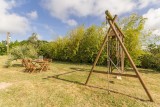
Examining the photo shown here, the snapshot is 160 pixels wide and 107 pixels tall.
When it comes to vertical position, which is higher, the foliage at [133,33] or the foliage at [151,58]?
the foliage at [133,33]

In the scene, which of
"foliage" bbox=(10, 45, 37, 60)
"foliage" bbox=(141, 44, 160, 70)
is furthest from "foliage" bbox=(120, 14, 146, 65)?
"foliage" bbox=(10, 45, 37, 60)

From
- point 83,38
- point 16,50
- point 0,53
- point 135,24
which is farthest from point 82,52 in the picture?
point 0,53

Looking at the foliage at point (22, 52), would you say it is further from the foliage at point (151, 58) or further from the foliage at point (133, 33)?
the foliage at point (151, 58)

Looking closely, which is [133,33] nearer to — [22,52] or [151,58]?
[151,58]

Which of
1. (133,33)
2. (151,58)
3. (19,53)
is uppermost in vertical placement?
(133,33)

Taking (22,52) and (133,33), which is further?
(133,33)

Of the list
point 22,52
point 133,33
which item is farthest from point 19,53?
point 133,33

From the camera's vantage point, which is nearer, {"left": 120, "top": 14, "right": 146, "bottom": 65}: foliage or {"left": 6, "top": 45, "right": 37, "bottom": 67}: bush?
{"left": 6, "top": 45, "right": 37, "bottom": 67}: bush

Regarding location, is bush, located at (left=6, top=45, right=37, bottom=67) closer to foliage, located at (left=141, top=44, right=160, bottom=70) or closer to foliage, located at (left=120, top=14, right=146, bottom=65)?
foliage, located at (left=120, top=14, right=146, bottom=65)

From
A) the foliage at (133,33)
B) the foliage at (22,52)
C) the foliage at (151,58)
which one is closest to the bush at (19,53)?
the foliage at (22,52)

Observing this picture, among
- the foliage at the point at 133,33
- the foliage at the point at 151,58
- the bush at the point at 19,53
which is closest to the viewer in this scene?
the bush at the point at 19,53

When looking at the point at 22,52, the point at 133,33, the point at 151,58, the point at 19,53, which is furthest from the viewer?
the point at 151,58

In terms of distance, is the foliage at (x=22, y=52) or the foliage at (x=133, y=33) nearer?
the foliage at (x=22, y=52)

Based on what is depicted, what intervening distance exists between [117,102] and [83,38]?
43.3 ft
